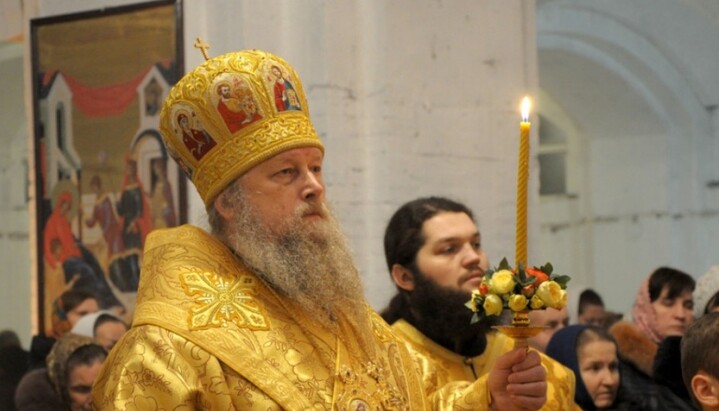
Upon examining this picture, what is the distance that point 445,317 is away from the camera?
5.21 metres

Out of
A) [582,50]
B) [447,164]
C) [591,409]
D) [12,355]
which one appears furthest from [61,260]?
[582,50]

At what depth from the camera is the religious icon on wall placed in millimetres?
6930

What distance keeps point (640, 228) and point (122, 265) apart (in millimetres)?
6943

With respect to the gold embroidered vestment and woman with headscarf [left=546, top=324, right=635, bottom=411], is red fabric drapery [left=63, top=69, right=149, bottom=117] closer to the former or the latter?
woman with headscarf [left=546, top=324, right=635, bottom=411]

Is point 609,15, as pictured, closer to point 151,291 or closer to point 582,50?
point 582,50

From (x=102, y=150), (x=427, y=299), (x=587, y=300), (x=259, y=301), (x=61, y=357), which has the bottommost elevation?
(x=587, y=300)

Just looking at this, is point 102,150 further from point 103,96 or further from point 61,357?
point 61,357

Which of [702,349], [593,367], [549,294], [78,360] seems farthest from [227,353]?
[593,367]

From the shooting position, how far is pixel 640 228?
519 inches

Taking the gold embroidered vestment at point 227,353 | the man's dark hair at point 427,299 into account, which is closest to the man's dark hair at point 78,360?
the man's dark hair at point 427,299

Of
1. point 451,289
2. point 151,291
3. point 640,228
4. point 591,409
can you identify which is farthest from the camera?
point 640,228

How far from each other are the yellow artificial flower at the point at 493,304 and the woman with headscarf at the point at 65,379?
2.66m

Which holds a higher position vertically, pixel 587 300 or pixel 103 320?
pixel 103 320

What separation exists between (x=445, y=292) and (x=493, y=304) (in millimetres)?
1771
